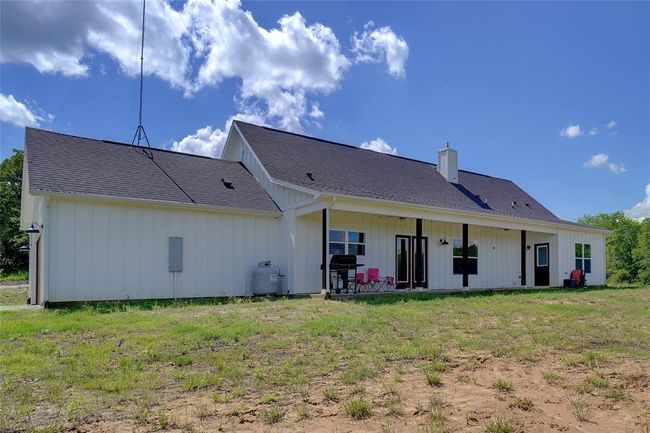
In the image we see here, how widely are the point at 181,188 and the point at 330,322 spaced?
24.7ft

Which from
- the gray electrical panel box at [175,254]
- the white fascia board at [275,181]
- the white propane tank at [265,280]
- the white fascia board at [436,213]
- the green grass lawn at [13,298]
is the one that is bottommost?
the green grass lawn at [13,298]

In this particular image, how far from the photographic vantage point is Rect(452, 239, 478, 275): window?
704 inches

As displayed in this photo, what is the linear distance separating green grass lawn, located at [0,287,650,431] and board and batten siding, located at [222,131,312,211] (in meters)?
4.62

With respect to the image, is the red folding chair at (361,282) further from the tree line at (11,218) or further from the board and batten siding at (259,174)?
the tree line at (11,218)

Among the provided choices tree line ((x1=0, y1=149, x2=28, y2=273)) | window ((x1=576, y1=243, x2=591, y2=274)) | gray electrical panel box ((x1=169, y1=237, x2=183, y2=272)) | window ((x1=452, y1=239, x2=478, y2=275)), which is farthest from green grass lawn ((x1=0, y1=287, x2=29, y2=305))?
window ((x1=576, y1=243, x2=591, y2=274))

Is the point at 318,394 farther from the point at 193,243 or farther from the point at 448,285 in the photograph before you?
the point at 448,285

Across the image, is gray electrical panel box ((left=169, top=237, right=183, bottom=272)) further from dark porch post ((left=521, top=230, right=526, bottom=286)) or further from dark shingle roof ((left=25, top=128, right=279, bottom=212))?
dark porch post ((left=521, top=230, right=526, bottom=286))

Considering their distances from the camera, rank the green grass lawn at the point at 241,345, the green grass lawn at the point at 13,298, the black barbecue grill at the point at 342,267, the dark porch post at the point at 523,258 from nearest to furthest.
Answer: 1. the green grass lawn at the point at 241,345
2. the black barbecue grill at the point at 342,267
3. the green grass lawn at the point at 13,298
4. the dark porch post at the point at 523,258

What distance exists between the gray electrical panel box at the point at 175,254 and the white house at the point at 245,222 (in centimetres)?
3

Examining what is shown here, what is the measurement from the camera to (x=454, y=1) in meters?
12.9

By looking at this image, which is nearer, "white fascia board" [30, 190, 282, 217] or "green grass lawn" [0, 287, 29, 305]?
"white fascia board" [30, 190, 282, 217]

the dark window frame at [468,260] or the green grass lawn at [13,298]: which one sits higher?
the dark window frame at [468,260]

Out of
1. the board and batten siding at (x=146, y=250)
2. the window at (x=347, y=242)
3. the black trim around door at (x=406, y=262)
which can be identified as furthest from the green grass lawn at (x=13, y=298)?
the black trim around door at (x=406, y=262)

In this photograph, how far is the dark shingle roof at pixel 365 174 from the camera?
15281mm
